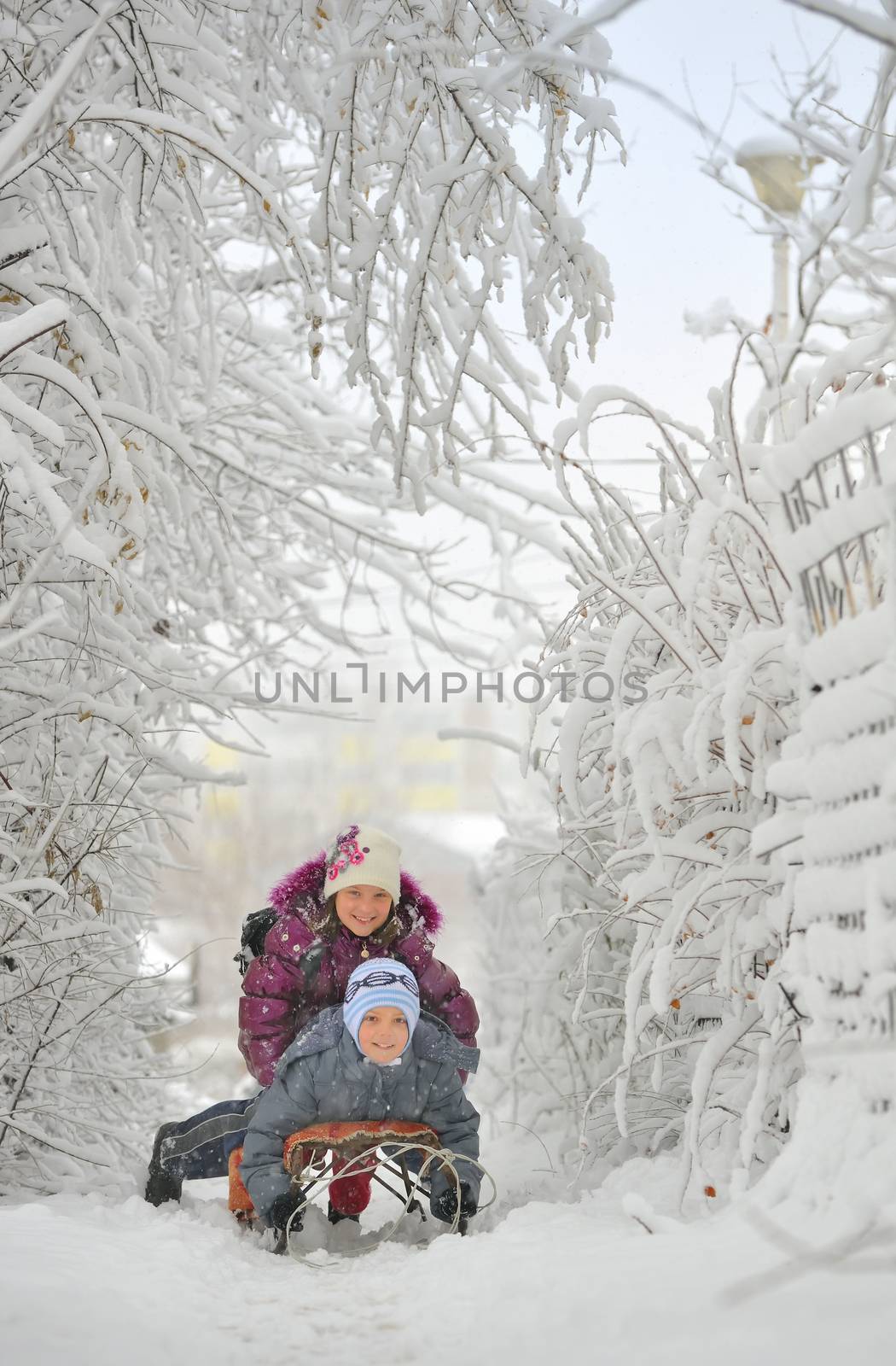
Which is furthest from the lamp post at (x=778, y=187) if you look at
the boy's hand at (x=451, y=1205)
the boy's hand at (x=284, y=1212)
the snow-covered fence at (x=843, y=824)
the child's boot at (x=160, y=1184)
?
the child's boot at (x=160, y=1184)

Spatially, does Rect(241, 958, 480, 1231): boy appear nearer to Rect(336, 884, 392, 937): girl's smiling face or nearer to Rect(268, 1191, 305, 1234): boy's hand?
Rect(268, 1191, 305, 1234): boy's hand

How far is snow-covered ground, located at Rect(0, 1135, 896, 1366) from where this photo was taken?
1.10 metres

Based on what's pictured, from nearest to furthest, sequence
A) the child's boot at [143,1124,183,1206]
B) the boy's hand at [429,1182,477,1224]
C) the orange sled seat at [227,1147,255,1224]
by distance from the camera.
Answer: the boy's hand at [429,1182,477,1224], the orange sled seat at [227,1147,255,1224], the child's boot at [143,1124,183,1206]

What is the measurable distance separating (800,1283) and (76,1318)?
0.79m

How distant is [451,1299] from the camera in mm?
1608

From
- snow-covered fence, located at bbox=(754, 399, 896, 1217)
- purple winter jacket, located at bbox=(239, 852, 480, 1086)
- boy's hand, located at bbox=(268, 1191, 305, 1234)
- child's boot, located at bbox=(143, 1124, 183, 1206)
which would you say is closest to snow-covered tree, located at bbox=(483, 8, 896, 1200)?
snow-covered fence, located at bbox=(754, 399, 896, 1217)

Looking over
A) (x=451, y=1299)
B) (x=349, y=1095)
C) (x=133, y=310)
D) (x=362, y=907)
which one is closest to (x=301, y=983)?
(x=362, y=907)

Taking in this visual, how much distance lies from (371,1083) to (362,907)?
2.12 ft

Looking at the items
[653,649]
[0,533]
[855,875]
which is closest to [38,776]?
[0,533]

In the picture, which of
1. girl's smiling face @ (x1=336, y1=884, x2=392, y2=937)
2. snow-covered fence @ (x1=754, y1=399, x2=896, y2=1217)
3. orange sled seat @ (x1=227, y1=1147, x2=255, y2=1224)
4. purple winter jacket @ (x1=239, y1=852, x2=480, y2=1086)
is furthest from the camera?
girl's smiling face @ (x1=336, y1=884, x2=392, y2=937)

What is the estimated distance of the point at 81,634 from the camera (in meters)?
2.80

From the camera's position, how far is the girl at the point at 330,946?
298 centimetres

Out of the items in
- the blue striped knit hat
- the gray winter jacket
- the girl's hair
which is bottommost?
the gray winter jacket

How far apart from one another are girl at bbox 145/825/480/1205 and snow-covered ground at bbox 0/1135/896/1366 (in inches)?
28.8
